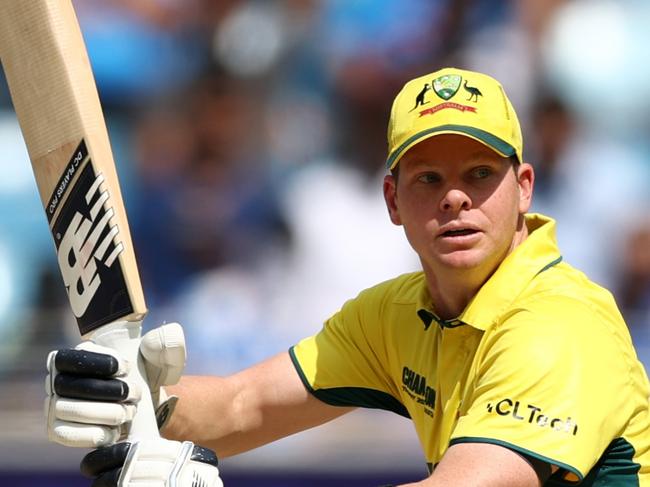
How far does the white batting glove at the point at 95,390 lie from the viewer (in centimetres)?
262

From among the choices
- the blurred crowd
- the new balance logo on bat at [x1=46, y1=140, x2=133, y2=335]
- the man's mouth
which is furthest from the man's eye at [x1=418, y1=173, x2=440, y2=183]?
the blurred crowd

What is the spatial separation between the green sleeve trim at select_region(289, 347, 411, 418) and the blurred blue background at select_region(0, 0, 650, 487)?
1.92 meters

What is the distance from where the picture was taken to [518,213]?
115 inches

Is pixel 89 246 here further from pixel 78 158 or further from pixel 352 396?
pixel 352 396

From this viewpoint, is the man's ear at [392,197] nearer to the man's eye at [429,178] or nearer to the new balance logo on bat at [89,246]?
the man's eye at [429,178]

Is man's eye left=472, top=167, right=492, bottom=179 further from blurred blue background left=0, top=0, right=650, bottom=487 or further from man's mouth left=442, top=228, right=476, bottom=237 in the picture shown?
blurred blue background left=0, top=0, right=650, bottom=487

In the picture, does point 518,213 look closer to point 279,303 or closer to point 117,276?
point 117,276

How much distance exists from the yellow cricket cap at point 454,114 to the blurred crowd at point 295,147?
110 inches

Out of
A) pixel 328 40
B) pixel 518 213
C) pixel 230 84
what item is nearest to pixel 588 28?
pixel 328 40

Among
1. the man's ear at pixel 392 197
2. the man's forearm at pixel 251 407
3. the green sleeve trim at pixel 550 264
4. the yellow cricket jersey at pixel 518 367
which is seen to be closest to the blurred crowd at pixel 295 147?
the man's forearm at pixel 251 407

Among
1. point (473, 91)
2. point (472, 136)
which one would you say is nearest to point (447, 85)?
point (473, 91)

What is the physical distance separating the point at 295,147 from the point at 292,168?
0.12 meters

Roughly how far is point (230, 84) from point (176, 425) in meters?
3.35

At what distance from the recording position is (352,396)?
3.39 m
